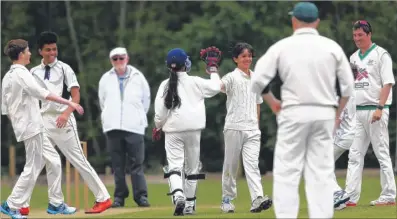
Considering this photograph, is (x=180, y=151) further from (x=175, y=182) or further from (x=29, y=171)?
(x=29, y=171)

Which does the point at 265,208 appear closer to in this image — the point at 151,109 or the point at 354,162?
the point at 354,162

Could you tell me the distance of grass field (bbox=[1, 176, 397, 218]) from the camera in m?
15.4

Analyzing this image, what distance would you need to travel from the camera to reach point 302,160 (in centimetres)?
1255

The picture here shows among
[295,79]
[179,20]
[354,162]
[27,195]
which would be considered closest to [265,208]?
[354,162]

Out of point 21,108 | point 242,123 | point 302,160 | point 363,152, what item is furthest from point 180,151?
point 302,160

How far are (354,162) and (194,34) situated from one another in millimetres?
16263

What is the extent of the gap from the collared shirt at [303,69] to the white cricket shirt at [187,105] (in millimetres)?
3733

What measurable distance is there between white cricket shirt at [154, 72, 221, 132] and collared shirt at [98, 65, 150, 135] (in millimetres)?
3516

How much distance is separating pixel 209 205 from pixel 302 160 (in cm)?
902

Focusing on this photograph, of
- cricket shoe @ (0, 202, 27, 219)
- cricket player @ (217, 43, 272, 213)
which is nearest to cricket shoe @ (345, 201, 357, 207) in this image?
cricket player @ (217, 43, 272, 213)

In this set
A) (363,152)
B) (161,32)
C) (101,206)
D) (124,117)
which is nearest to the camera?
(363,152)

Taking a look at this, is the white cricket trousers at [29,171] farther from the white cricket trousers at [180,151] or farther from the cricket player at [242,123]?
the cricket player at [242,123]

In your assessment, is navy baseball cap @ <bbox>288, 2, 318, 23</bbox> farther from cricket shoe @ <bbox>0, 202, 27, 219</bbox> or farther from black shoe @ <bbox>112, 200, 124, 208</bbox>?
black shoe @ <bbox>112, 200, 124, 208</bbox>

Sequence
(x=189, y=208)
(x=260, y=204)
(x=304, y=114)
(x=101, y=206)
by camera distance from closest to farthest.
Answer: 1. (x=304, y=114)
2. (x=260, y=204)
3. (x=189, y=208)
4. (x=101, y=206)
